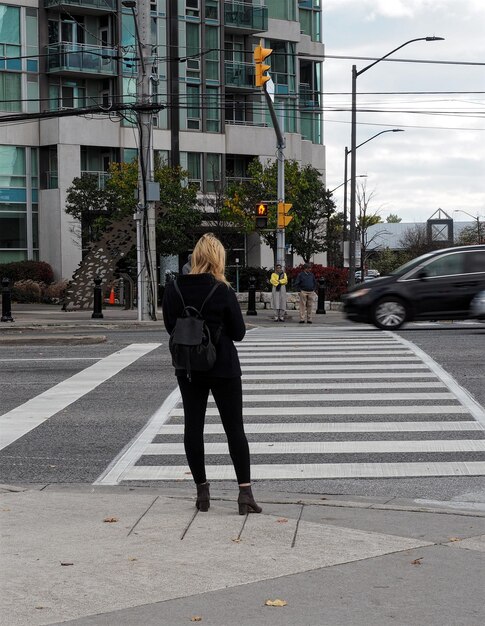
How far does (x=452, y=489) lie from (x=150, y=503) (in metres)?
2.43

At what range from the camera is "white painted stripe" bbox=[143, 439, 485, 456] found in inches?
402

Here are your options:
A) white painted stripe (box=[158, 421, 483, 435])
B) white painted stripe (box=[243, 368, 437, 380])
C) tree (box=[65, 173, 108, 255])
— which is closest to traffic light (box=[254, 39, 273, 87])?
white painted stripe (box=[243, 368, 437, 380])

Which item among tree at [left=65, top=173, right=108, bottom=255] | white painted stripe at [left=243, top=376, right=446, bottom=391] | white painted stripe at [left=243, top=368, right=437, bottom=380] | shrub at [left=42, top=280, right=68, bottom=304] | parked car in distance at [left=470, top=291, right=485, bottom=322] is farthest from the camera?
tree at [left=65, top=173, right=108, bottom=255]

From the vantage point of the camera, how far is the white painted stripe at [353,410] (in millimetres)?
12320

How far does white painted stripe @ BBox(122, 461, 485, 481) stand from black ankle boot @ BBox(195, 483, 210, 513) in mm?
1602

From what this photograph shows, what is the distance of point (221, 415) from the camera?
752 cm

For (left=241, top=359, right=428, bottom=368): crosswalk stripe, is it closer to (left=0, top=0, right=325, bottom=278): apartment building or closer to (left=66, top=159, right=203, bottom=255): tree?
(left=66, top=159, right=203, bottom=255): tree

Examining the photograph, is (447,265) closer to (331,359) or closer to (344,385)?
(331,359)

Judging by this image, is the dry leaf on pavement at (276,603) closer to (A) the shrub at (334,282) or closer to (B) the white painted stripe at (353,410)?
(B) the white painted stripe at (353,410)

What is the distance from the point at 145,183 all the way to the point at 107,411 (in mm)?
16671

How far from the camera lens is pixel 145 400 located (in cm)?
1353

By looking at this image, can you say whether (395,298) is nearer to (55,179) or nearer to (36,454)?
(36,454)

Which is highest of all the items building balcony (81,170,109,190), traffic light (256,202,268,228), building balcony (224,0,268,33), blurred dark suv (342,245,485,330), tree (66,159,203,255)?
building balcony (224,0,268,33)

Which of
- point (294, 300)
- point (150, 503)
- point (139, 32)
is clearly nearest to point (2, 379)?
point (150, 503)
